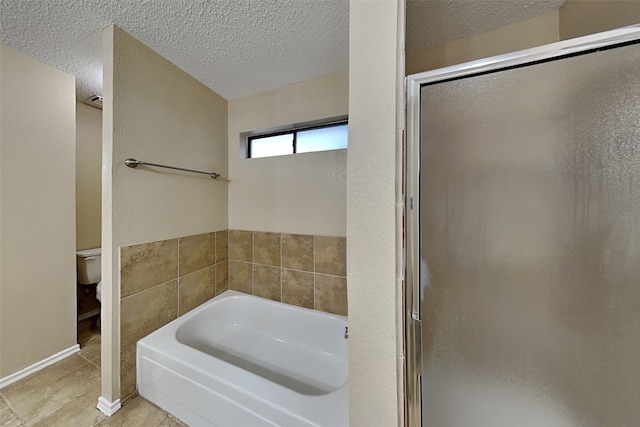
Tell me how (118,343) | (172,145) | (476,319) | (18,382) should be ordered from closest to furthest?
(476,319)
(118,343)
(18,382)
(172,145)

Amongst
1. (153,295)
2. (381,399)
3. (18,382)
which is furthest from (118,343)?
(381,399)

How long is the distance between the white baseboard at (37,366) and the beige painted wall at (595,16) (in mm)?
3759

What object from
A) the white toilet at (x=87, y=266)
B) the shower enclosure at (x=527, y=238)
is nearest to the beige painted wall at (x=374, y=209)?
the shower enclosure at (x=527, y=238)

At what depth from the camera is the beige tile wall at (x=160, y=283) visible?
129 cm

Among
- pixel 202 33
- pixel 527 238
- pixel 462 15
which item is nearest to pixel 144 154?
pixel 202 33

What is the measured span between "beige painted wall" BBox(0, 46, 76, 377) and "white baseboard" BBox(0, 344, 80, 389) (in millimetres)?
26

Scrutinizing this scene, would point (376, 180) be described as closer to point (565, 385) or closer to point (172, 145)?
point (565, 385)

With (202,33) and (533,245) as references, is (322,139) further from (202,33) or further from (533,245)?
(533,245)

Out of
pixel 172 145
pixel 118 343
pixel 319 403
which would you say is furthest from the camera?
pixel 172 145

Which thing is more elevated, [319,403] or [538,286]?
[538,286]

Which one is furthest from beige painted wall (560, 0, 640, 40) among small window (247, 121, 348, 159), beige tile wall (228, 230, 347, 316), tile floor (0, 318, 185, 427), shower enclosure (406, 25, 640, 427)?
tile floor (0, 318, 185, 427)

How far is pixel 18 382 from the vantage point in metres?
1.41

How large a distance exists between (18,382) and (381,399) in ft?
7.70

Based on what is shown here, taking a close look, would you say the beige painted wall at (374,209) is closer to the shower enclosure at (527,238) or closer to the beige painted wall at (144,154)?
the shower enclosure at (527,238)
